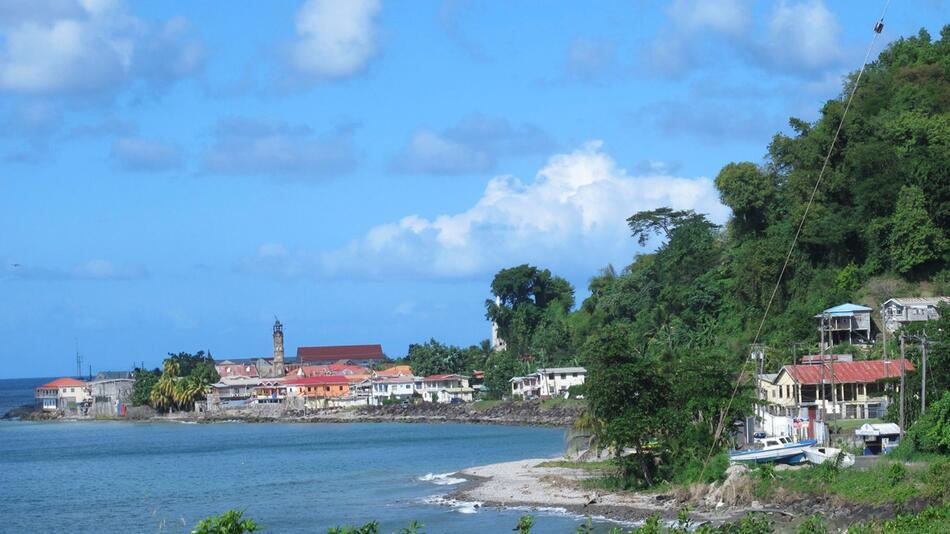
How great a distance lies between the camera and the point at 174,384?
11769cm

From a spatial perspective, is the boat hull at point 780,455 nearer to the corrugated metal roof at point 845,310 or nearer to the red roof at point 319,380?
the corrugated metal roof at point 845,310

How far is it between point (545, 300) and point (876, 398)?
213 feet

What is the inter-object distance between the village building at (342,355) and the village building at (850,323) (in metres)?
87.4

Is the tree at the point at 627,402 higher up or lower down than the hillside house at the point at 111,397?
higher up

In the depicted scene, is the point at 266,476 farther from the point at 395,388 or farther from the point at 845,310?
the point at 395,388

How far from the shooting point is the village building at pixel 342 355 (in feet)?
458

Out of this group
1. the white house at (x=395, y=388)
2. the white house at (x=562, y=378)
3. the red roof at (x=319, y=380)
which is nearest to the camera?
the white house at (x=562, y=378)

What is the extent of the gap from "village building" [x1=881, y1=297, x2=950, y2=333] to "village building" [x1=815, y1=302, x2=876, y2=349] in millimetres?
1249

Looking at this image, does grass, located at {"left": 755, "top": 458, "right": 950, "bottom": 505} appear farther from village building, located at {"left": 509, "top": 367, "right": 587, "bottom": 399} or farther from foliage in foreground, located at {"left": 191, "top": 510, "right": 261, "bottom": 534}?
village building, located at {"left": 509, "top": 367, "right": 587, "bottom": 399}

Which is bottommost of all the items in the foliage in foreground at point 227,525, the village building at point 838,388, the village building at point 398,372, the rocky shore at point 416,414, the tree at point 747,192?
the rocky shore at point 416,414

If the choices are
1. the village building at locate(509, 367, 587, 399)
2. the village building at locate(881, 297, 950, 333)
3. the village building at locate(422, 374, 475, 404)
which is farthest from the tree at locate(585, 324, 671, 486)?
the village building at locate(422, 374, 475, 404)

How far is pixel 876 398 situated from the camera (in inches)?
1791

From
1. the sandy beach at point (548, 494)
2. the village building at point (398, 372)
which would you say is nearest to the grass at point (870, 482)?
the sandy beach at point (548, 494)

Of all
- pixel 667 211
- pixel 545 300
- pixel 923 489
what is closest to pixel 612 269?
pixel 545 300
